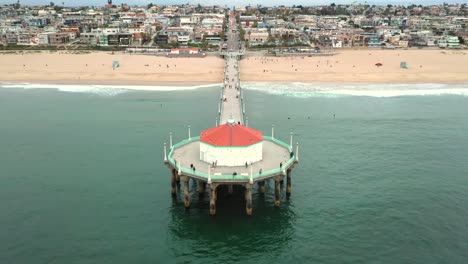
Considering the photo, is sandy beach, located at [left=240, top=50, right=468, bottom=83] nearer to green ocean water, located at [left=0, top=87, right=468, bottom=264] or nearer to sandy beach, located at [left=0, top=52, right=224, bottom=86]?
sandy beach, located at [left=0, top=52, right=224, bottom=86]

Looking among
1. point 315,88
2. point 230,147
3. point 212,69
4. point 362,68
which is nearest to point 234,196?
point 230,147

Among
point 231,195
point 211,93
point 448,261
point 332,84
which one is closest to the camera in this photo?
point 448,261

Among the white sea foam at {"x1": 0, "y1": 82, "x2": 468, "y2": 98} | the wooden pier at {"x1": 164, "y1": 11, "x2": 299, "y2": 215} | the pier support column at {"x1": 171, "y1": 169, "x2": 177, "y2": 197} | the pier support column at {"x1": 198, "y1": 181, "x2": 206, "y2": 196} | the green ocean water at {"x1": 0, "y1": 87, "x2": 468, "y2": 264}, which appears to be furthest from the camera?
the white sea foam at {"x1": 0, "y1": 82, "x2": 468, "y2": 98}

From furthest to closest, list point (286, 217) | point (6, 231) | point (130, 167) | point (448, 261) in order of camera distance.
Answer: point (130, 167), point (286, 217), point (6, 231), point (448, 261)

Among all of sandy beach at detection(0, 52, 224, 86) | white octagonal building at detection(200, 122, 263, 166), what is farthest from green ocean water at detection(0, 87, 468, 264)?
sandy beach at detection(0, 52, 224, 86)

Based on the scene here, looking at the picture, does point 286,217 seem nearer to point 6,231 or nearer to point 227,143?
point 227,143

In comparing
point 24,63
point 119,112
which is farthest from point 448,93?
point 24,63

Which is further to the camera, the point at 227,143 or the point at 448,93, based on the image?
the point at 448,93
